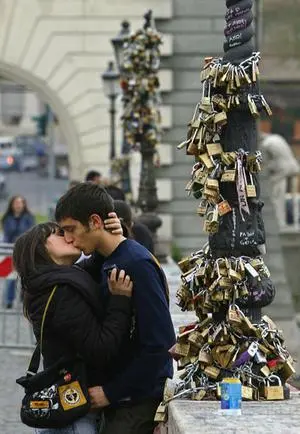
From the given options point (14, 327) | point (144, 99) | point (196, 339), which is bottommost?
point (14, 327)

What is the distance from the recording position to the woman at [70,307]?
6.17 metres

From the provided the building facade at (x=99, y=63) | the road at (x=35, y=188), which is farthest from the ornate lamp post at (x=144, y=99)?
the road at (x=35, y=188)

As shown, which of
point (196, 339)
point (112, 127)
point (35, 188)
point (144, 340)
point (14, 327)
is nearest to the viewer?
point (144, 340)

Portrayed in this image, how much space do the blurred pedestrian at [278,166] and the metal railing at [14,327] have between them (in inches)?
559

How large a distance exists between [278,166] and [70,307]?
25.5m

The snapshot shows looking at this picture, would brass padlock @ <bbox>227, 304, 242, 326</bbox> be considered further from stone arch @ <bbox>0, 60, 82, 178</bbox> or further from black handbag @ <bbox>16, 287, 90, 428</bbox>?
stone arch @ <bbox>0, 60, 82, 178</bbox>

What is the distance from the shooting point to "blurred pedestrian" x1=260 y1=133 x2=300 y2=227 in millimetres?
31453

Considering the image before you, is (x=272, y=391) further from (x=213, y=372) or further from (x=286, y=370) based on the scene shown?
(x=213, y=372)

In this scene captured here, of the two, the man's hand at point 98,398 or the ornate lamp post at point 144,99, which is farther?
the ornate lamp post at point 144,99

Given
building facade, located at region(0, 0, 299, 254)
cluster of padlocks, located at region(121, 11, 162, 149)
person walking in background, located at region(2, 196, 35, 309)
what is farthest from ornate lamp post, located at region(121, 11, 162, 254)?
building facade, located at region(0, 0, 299, 254)

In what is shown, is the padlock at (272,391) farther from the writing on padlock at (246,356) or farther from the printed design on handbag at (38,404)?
the printed design on handbag at (38,404)

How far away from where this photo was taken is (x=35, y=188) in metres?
60.5

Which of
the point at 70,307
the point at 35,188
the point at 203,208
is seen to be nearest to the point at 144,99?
the point at 203,208

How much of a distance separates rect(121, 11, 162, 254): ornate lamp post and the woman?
13.9 m
